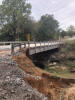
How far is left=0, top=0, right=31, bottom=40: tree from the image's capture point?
28.6 meters

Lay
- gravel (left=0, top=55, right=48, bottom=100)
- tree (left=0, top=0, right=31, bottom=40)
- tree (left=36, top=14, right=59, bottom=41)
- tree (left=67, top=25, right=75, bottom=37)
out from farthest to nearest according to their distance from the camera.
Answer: tree (left=67, top=25, right=75, bottom=37), tree (left=36, top=14, right=59, bottom=41), tree (left=0, top=0, right=31, bottom=40), gravel (left=0, top=55, right=48, bottom=100)

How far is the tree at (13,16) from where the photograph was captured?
94.0ft

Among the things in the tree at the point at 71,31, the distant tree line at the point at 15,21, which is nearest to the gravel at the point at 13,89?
the distant tree line at the point at 15,21

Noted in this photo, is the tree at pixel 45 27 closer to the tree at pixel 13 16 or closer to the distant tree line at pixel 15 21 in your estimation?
the distant tree line at pixel 15 21

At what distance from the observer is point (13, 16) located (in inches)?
1168

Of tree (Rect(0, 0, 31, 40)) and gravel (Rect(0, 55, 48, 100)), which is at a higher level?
tree (Rect(0, 0, 31, 40))

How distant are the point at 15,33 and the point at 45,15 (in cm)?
1618

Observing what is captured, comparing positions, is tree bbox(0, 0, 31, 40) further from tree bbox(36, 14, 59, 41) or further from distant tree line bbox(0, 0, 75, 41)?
tree bbox(36, 14, 59, 41)

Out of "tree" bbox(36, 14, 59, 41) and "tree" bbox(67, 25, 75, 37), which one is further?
"tree" bbox(67, 25, 75, 37)

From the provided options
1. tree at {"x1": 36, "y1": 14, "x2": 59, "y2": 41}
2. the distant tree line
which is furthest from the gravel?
tree at {"x1": 36, "y1": 14, "x2": 59, "y2": 41}

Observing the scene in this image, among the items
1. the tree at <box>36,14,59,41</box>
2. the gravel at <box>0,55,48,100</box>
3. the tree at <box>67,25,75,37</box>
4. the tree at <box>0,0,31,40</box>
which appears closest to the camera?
the gravel at <box>0,55,48,100</box>

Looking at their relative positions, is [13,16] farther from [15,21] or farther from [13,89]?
[13,89]

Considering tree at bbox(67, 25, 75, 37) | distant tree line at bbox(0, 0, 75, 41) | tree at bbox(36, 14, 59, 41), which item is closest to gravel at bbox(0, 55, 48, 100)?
distant tree line at bbox(0, 0, 75, 41)

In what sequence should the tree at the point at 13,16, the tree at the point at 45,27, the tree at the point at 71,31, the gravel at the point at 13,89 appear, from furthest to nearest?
the tree at the point at 71,31
the tree at the point at 45,27
the tree at the point at 13,16
the gravel at the point at 13,89
